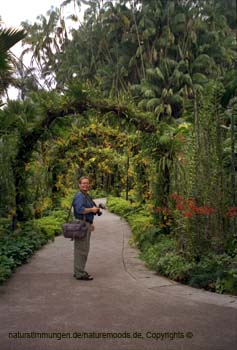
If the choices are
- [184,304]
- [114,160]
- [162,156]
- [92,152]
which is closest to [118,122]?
[162,156]

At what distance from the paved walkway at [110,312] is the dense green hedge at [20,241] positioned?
9.1 inches

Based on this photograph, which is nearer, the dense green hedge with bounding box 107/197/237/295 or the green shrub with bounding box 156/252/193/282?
the dense green hedge with bounding box 107/197/237/295

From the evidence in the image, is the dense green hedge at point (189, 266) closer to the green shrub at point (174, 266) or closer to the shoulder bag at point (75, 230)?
the green shrub at point (174, 266)

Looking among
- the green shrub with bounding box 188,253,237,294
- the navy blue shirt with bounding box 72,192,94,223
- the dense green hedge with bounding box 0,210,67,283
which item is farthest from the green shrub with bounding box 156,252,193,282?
the dense green hedge with bounding box 0,210,67,283

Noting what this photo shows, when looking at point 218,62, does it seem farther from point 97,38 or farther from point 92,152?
point 92,152

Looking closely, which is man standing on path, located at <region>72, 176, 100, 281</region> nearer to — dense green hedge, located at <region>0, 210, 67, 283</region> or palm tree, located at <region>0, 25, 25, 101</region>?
dense green hedge, located at <region>0, 210, 67, 283</region>

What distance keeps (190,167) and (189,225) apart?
3.28 feet

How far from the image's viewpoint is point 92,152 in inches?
674

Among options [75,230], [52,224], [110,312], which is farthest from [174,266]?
[52,224]

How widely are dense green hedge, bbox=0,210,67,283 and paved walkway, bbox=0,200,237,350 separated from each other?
0.23 meters

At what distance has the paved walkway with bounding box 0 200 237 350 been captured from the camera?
3756mm

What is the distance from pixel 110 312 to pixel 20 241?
4493mm

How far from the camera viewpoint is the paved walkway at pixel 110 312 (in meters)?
3.76

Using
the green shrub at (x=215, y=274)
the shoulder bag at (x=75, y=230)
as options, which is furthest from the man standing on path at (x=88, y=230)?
the green shrub at (x=215, y=274)
